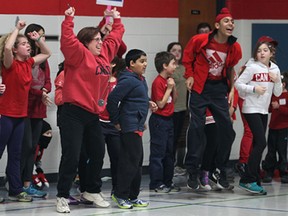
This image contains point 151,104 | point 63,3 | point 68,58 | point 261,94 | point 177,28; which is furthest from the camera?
point 177,28

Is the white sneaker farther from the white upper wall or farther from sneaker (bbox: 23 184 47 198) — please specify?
the white upper wall

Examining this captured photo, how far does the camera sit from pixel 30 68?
10.4m

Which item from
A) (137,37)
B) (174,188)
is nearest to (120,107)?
(174,188)

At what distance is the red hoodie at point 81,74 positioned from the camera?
30.4 feet

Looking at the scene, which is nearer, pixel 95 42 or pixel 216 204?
pixel 95 42

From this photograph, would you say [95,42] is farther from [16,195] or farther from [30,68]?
[16,195]

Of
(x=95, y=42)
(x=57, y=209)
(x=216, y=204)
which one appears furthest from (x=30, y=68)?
(x=216, y=204)

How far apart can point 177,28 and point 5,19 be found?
2898mm

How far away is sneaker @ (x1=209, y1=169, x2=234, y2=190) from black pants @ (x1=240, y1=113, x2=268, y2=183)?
0.90 ft

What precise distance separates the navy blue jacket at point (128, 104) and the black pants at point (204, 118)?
1.47 m

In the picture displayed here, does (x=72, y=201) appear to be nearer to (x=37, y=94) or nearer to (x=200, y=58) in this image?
(x=37, y=94)

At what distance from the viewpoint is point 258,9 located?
14.4 metres

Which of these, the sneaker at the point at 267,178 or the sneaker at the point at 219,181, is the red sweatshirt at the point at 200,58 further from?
the sneaker at the point at 267,178

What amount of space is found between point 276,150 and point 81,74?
466 cm
